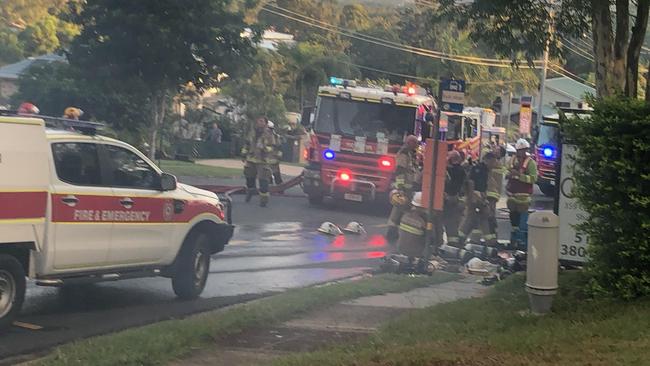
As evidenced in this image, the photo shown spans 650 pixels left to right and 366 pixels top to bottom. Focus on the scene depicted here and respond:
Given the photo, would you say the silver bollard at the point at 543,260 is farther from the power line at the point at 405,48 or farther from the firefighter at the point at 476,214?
the power line at the point at 405,48

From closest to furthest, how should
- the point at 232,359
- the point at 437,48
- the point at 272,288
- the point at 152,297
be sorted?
the point at 232,359
the point at 152,297
the point at 272,288
the point at 437,48

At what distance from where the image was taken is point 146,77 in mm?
20000

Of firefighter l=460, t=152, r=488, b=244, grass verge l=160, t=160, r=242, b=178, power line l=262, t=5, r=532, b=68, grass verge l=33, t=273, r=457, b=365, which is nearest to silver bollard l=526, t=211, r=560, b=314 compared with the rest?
grass verge l=33, t=273, r=457, b=365

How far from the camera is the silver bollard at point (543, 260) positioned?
275 inches

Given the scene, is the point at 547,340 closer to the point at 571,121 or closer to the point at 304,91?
the point at 571,121

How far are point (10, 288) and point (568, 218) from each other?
5.57 m

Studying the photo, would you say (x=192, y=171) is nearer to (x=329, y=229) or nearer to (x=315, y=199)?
(x=315, y=199)

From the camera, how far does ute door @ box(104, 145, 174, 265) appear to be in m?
8.54

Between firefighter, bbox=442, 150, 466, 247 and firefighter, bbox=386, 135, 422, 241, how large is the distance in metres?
0.64

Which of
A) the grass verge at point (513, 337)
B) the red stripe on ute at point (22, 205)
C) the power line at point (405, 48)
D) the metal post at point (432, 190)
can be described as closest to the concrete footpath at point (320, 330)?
the grass verge at point (513, 337)

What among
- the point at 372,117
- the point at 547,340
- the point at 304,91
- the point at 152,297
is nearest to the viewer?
the point at 547,340

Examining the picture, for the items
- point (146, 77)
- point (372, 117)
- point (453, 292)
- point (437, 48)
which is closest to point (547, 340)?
point (453, 292)

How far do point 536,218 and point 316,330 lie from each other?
7.36 ft

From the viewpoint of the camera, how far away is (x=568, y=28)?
10102mm
